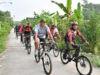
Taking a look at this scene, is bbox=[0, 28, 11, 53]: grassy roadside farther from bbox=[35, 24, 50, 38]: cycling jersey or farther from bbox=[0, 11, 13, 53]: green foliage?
bbox=[35, 24, 50, 38]: cycling jersey

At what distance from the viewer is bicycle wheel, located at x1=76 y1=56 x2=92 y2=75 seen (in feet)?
34.4

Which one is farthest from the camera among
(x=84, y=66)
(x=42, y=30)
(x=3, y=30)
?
(x=3, y=30)

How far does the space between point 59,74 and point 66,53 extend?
1.87 m

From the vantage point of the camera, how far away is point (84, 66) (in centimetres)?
1074

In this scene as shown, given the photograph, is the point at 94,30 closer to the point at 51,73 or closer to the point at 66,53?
the point at 66,53

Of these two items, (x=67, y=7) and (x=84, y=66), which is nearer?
(x=84, y=66)

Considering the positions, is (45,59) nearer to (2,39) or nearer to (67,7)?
(67,7)

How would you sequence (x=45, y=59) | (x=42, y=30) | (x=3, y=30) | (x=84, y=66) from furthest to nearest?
(x=3, y=30) → (x=42, y=30) → (x=45, y=59) → (x=84, y=66)

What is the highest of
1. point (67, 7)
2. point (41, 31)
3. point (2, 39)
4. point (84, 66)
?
point (67, 7)

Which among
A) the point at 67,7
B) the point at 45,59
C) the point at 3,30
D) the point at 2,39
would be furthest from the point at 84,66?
the point at 3,30

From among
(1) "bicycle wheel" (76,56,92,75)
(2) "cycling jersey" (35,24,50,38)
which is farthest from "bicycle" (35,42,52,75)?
(1) "bicycle wheel" (76,56,92,75)

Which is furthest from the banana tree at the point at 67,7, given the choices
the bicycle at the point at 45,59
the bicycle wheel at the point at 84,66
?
the bicycle wheel at the point at 84,66

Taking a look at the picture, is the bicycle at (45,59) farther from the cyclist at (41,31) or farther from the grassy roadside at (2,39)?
the grassy roadside at (2,39)

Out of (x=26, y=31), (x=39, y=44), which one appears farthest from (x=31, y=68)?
(x=26, y=31)
